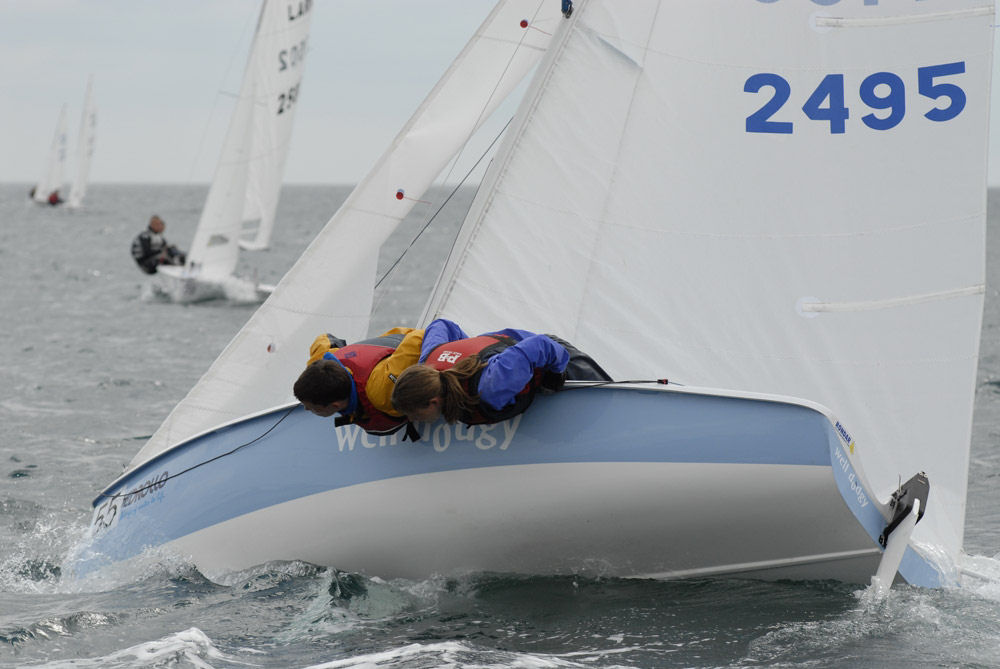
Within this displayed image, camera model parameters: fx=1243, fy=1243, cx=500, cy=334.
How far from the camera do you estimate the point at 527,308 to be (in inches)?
180

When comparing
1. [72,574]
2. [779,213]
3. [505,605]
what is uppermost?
[779,213]

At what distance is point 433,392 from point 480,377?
0.15 meters

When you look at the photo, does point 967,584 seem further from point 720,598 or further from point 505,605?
point 505,605

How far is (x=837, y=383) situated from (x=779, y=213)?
0.65m

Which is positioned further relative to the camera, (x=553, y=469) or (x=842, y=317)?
(x=842, y=317)

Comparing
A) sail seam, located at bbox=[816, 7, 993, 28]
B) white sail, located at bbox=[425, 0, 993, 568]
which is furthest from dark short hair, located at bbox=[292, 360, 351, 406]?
sail seam, located at bbox=[816, 7, 993, 28]

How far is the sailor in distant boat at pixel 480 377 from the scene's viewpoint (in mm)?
3613

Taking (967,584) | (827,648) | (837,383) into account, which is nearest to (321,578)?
(827,648)

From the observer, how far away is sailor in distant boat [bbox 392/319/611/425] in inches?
142

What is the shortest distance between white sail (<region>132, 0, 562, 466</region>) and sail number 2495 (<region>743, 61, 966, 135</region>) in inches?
36.1

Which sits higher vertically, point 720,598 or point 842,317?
point 842,317

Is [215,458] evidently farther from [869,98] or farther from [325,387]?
[869,98]

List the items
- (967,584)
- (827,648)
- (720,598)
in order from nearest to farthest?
1. (827,648)
2. (720,598)
3. (967,584)

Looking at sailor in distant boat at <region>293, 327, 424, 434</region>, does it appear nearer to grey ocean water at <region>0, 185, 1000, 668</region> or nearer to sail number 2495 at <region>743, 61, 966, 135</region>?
grey ocean water at <region>0, 185, 1000, 668</region>
